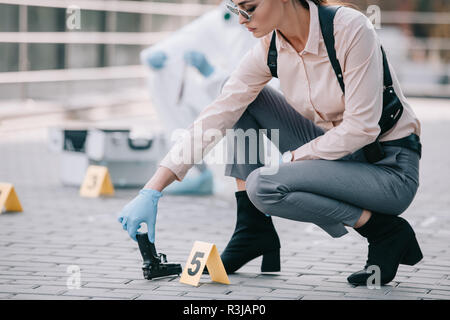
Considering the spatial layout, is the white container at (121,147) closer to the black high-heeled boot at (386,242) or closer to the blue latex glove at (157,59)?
the blue latex glove at (157,59)

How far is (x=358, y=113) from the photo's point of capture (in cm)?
347

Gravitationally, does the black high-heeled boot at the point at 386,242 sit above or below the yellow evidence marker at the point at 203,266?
above

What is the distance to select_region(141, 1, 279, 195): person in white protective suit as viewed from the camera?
6.63 m

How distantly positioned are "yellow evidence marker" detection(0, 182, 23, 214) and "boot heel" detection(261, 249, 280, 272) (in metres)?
2.23

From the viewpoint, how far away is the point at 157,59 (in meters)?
6.79

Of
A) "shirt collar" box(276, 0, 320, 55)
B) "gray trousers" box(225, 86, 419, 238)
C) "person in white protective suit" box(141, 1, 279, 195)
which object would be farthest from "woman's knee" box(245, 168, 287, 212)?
"person in white protective suit" box(141, 1, 279, 195)

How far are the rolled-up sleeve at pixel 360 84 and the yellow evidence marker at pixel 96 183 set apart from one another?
3244 millimetres

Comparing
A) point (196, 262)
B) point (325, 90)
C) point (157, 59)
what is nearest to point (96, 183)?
point (157, 59)

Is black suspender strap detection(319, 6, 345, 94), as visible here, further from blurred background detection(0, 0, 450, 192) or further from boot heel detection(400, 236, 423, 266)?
blurred background detection(0, 0, 450, 192)

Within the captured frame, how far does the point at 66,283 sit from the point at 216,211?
233cm

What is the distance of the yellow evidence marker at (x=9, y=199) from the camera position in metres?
5.67

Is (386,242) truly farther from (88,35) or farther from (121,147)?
(88,35)

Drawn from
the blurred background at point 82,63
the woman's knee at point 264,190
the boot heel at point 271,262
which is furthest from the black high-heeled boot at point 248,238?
the blurred background at point 82,63

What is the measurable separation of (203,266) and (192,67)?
11.1ft
